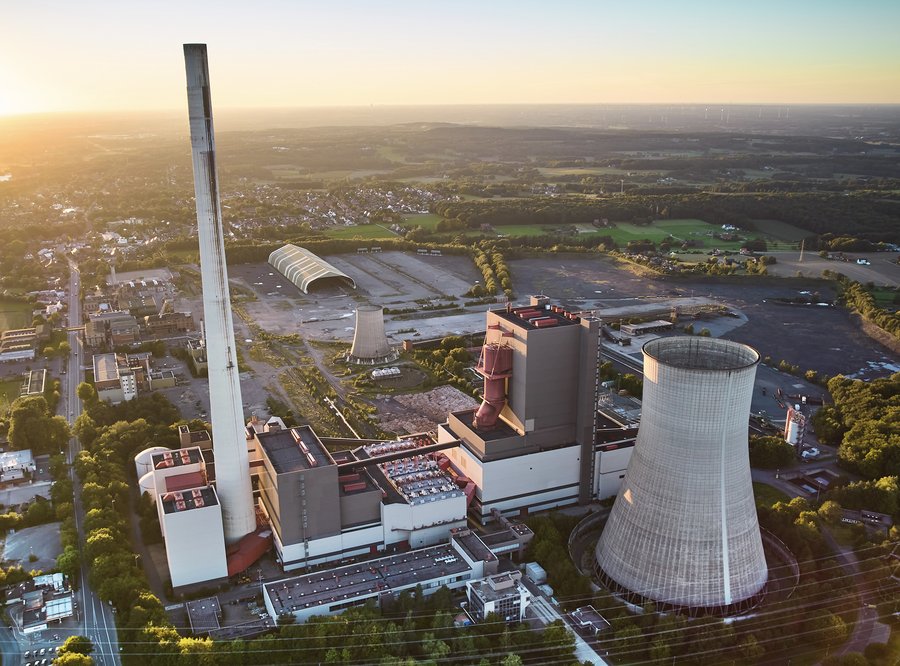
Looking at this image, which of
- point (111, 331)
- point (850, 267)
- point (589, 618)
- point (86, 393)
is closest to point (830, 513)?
point (589, 618)

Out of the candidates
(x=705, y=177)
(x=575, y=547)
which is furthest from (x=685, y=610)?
(x=705, y=177)

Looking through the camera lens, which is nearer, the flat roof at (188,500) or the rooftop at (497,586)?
the rooftop at (497,586)

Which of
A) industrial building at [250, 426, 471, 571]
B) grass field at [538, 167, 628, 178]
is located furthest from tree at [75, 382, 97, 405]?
grass field at [538, 167, 628, 178]

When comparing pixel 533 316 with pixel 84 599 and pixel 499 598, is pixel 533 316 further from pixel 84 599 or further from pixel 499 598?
pixel 84 599

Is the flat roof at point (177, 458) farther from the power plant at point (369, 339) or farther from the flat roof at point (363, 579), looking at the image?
the power plant at point (369, 339)

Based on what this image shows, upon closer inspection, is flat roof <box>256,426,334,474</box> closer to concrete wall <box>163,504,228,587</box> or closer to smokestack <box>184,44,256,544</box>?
smokestack <box>184,44,256,544</box>

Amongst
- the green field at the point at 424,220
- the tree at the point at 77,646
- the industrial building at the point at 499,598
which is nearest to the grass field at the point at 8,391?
the tree at the point at 77,646

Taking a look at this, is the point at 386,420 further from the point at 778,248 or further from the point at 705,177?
the point at 705,177
